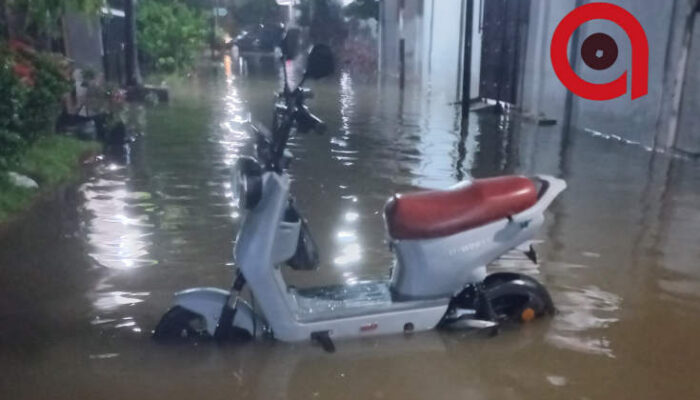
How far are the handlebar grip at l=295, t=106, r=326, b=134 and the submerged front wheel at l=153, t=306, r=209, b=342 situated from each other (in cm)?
125

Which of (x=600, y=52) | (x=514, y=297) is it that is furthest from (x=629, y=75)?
(x=514, y=297)

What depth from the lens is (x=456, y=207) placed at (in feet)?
13.3

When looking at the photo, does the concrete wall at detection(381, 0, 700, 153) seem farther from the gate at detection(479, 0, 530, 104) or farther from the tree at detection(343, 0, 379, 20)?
the tree at detection(343, 0, 379, 20)

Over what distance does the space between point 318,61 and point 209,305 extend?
4.98 ft

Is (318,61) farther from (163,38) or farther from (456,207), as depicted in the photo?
(163,38)

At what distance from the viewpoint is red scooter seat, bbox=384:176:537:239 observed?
3984 millimetres

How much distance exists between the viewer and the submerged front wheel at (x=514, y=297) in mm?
4316

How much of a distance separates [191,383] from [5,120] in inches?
160

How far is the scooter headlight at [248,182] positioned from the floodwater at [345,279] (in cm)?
92

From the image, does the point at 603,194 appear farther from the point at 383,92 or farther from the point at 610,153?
the point at 383,92

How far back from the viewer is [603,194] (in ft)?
25.6

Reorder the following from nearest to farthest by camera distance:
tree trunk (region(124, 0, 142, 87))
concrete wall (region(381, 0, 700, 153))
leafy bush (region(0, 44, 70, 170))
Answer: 1. leafy bush (region(0, 44, 70, 170))
2. concrete wall (region(381, 0, 700, 153))
3. tree trunk (region(124, 0, 142, 87))

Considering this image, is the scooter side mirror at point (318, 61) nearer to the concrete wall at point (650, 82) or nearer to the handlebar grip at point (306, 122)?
the handlebar grip at point (306, 122)

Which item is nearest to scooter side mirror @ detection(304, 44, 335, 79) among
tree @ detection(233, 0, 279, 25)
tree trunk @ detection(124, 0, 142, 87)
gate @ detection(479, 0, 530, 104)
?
gate @ detection(479, 0, 530, 104)
